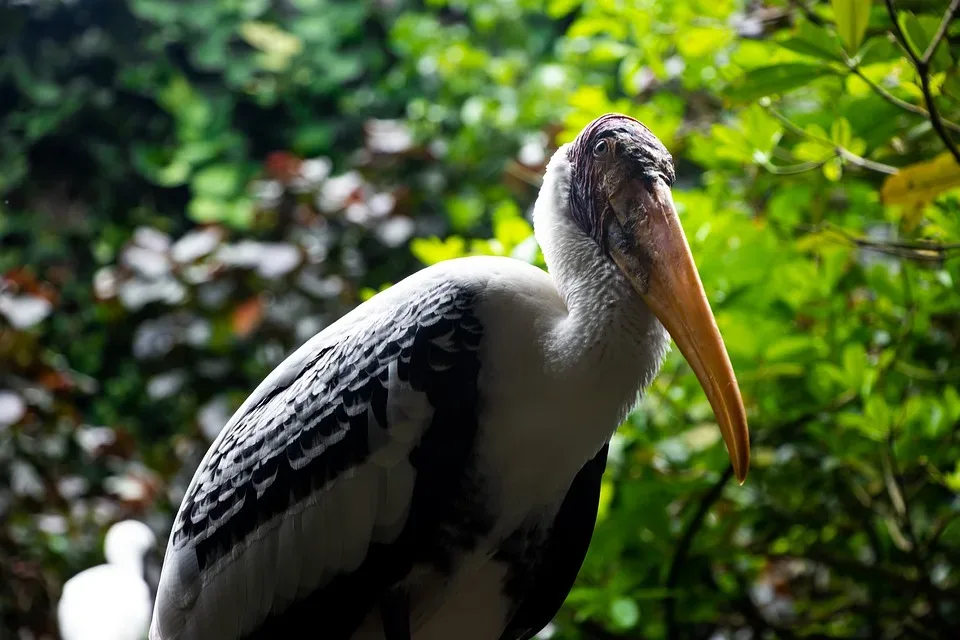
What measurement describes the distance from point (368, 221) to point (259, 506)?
1519mm

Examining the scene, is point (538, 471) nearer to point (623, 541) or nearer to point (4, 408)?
point (623, 541)

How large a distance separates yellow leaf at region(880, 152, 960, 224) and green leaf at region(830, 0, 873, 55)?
0.19 metres

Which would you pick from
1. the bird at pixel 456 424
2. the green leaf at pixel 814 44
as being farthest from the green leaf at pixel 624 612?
the green leaf at pixel 814 44

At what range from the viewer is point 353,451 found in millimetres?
1161

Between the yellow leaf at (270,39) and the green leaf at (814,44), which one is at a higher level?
Answer: the green leaf at (814,44)

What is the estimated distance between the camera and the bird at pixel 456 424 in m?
1.10

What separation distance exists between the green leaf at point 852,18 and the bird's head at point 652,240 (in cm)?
26

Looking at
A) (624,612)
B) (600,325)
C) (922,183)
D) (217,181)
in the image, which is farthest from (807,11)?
(217,181)

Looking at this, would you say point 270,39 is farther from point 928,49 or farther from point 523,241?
point 928,49

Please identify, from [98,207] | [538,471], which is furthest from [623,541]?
[98,207]

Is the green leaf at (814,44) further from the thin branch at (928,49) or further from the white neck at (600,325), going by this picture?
the white neck at (600,325)

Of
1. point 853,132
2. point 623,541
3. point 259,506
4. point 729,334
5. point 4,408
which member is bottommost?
point 4,408

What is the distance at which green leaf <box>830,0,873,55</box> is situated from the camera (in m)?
1.12

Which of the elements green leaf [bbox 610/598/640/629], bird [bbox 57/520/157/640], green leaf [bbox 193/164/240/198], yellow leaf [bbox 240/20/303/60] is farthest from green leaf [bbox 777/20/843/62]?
yellow leaf [bbox 240/20/303/60]
